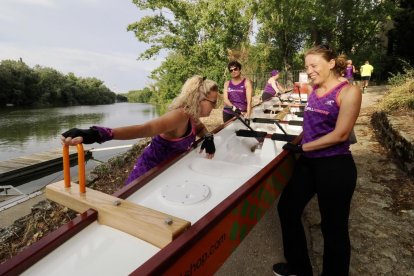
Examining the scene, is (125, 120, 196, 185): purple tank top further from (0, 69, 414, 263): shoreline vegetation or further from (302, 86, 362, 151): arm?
(0, 69, 414, 263): shoreline vegetation

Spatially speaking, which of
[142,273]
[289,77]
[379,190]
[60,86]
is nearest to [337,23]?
[289,77]

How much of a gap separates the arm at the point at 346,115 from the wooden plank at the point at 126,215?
1169 mm

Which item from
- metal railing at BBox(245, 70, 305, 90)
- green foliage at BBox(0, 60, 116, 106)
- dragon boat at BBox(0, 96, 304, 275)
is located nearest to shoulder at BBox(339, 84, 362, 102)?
dragon boat at BBox(0, 96, 304, 275)

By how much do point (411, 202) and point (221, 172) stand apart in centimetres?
263

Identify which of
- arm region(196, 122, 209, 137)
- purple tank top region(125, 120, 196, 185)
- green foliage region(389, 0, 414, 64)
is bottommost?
purple tank top region(125, 120, 196, 185)

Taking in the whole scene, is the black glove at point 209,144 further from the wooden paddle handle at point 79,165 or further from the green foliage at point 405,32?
the green foliage at point 405,32

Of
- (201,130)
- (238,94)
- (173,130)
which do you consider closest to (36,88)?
(238,94)

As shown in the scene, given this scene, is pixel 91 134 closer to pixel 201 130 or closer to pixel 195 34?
pixel 201 130

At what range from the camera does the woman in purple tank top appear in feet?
6.59

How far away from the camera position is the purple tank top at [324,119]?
2.06m

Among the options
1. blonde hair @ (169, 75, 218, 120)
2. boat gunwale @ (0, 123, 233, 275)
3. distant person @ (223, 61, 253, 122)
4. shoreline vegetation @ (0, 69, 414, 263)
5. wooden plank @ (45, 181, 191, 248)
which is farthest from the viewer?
distant person @ (223, 61, 253, 122)

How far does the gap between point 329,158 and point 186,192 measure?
1.18m

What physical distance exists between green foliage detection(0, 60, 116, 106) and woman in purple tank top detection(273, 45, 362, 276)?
7504cm

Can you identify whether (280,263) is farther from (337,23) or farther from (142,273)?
(337,23)
